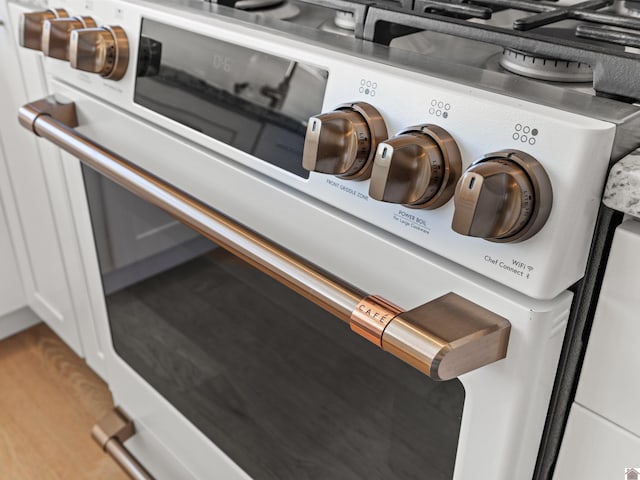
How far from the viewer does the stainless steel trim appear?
1.05m

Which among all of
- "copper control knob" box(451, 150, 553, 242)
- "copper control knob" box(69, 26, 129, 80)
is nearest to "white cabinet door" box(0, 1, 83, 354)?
"copper control knob" box(69, 26, 129, 80)

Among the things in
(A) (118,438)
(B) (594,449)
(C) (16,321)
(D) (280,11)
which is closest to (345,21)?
(D) (280,11)

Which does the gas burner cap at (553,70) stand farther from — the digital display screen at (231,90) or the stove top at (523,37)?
the digital display screen at (231,90)

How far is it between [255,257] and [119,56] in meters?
0.30

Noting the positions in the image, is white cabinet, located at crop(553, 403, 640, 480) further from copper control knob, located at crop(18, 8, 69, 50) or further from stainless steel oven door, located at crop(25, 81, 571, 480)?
copper control knob, located at crop(18, 8, 69, 50)

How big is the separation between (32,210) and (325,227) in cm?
87

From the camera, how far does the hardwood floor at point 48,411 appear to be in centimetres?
119

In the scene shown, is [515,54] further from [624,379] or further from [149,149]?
[149,149]

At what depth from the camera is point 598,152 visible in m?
0.37

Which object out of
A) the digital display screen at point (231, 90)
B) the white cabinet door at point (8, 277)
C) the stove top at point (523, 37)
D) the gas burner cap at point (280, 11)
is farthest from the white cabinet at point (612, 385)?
the white cabinet door at point (8, 277)

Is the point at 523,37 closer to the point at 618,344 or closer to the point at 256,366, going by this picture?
the point at 618,344

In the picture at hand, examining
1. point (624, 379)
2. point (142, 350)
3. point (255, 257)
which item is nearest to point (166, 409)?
point (142, 350)

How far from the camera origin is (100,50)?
0.68 meters

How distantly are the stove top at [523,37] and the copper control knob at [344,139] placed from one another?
10cm
